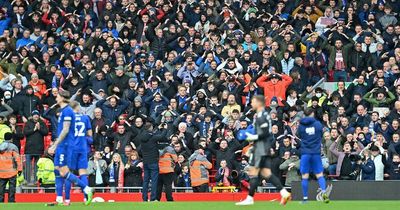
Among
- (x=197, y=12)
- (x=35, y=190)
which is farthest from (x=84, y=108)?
(x=197, y=12)

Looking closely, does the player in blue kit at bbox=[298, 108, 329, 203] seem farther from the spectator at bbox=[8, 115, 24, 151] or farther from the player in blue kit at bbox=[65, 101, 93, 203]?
the spectator at bbox=[8, 115, 24, 151]

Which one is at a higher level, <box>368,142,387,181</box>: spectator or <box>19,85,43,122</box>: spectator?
<box>19,85,43,122</box>: spectator

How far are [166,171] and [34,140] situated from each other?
13.4 feet

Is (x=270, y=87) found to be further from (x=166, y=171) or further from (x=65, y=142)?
(x=65, y=142)

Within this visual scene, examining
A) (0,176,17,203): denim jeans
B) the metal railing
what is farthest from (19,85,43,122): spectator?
(0,176,17,203): denim jeans

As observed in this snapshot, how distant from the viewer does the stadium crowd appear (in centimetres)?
3212

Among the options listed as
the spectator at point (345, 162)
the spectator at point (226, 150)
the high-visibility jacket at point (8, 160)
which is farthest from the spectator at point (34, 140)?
the spectator at point (345, 162)

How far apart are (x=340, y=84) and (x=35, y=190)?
882 centimetres

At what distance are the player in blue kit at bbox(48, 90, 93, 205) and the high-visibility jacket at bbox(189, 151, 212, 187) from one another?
787 cm

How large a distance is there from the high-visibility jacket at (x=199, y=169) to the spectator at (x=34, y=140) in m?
3.99

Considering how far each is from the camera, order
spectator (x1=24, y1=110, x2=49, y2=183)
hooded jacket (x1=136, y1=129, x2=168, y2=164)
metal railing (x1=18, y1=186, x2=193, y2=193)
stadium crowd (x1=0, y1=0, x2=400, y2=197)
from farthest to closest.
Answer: spectator (x1=24, y1=110, x2=49, y2=183) → metal railing (x1=18, y1=186, x2=193, y2=193) → stadium crowd (x1=0, y1=0, x2=400, y2=197) → hooded jacket (x1=136, y1=129, x2=168, y2=164)

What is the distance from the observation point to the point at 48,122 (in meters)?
34.6

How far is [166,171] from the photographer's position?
101 feet

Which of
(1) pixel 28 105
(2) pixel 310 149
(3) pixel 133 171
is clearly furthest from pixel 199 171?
(2) pixel 310 149
